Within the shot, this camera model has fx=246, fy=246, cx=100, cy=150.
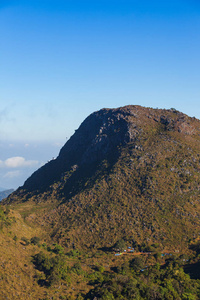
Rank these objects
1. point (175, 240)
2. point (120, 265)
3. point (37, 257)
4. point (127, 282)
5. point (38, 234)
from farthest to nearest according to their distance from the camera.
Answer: point (38, 234) < point (175, 240) < point (120, 265) < point (37, 257) < point (127, 282)

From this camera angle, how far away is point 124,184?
12762 cm

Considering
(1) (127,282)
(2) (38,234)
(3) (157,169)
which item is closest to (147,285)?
(1) (127,282)

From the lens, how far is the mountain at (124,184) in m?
107

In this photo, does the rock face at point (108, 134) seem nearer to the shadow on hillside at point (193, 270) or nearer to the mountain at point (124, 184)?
the mountain at point (124, 184)

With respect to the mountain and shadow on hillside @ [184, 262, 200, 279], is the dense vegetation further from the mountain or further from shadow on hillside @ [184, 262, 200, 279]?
the mountain

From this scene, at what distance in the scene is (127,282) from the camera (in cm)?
6856

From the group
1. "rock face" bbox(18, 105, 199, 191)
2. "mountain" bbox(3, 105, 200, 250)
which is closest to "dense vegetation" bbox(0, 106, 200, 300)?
"mountain" bbox(3, 105, 200, 250)

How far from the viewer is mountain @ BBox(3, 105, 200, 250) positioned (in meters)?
107

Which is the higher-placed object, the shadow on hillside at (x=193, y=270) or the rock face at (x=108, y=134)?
the rock face at (x=108, y=134)

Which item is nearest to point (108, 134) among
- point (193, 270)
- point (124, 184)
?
point (124, 184)

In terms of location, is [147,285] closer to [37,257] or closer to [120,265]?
[120,265]

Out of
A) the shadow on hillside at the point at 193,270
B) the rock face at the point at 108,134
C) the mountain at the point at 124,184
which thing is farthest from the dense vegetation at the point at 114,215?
the rock face at the point at 108,134

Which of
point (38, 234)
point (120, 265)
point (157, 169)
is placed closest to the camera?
point (120, 265)

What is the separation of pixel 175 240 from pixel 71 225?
45.8 metres
